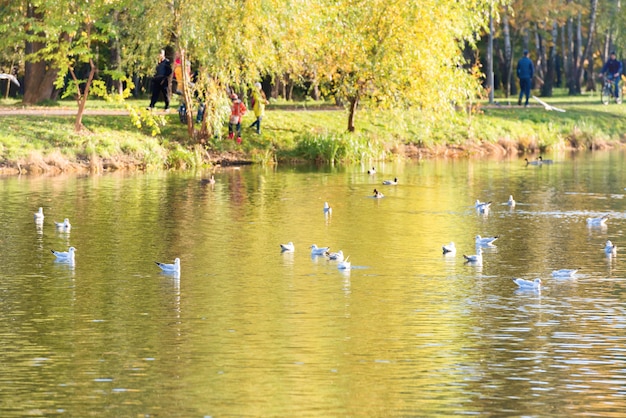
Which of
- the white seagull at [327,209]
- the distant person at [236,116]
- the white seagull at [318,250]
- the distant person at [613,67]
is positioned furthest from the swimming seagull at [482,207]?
the distant person at [613,67]

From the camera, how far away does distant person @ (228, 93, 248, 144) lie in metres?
48.9

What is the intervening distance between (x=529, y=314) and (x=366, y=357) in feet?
12.3

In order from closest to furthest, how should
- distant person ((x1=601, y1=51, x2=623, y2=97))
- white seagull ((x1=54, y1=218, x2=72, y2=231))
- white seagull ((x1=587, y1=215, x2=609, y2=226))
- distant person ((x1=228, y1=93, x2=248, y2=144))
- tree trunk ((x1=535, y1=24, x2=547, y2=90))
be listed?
white seagull ((x1=54, y1=218, x2=72, y2=231)), white seagull ((x1=587, y1=215, x2=609, y2=226)), distant person ((x1=228, y1=93, x2=248, y2=144)), distant person ((x1=601, y1=51, x2=623, y2=97)), tree trunk ((x1=535, y1=24, x2=547, y2=90))

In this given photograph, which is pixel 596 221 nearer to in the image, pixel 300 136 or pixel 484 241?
pixel 484 241

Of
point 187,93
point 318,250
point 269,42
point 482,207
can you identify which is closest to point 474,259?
point 318,250

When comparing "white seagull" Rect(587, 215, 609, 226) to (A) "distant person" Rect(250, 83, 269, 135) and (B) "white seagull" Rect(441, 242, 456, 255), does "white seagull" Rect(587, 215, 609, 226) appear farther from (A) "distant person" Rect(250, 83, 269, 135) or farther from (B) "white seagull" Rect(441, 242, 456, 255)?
(A) "distant person" Rect(250, 83, 269, 135)

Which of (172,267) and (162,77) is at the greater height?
(162,77)

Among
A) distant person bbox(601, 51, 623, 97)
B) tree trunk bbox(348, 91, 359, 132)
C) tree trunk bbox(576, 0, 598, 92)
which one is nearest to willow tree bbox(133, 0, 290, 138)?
tree trunk bbox(348, 91, 359, 132)

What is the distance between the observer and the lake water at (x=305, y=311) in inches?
603

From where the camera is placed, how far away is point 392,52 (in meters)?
51.8

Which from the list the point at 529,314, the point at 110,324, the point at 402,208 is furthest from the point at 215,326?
the point at 402,208

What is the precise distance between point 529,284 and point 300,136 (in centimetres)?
3019

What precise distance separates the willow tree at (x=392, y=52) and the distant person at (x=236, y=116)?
3.82 metres

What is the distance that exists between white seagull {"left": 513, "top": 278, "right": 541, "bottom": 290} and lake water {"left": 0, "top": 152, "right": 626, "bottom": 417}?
1.00 ft
